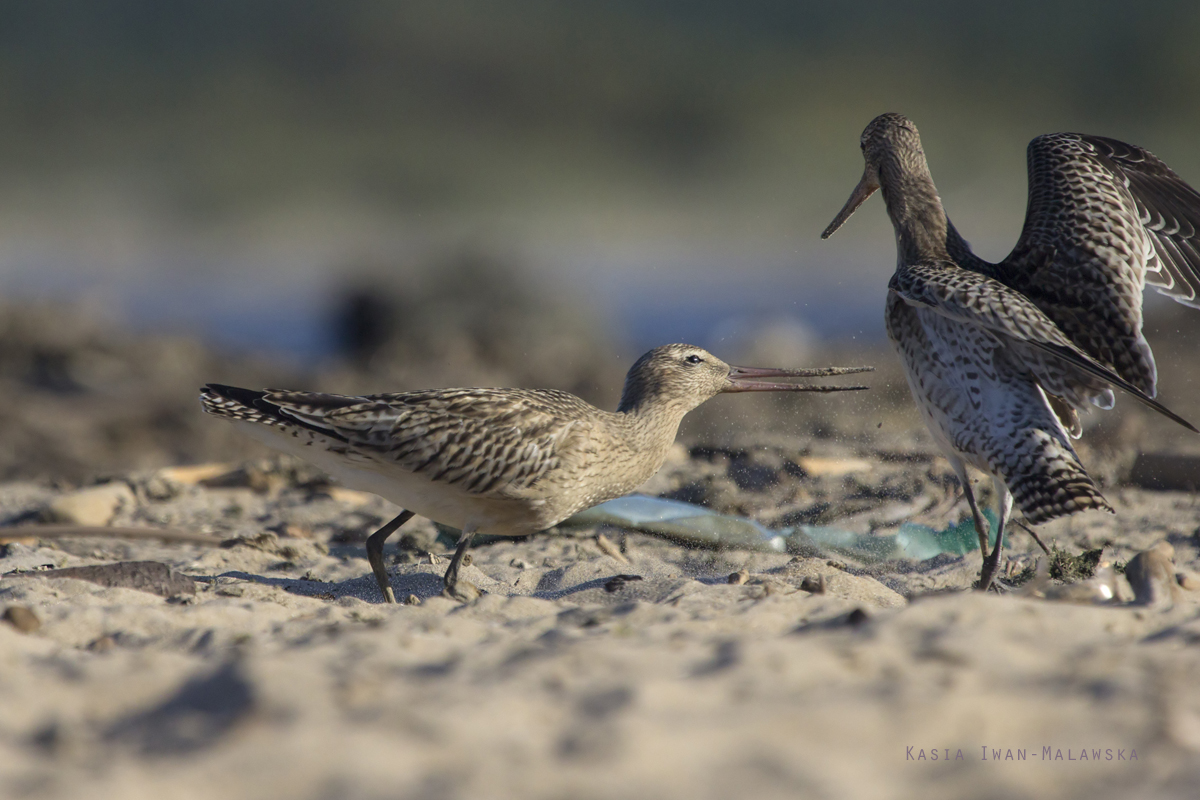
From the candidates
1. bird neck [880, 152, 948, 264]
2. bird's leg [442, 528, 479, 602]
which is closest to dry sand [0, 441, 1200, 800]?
bird's leg [442, 528, 479, 602]

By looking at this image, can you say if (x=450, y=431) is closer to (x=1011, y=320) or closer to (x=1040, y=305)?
(x=1011, y=320)

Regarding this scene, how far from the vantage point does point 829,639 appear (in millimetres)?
3148

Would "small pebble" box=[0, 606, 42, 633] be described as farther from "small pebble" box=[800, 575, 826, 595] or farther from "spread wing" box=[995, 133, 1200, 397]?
"spread wing" box=[995, 133, 1200, 397]

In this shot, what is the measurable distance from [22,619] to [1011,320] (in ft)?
13.5

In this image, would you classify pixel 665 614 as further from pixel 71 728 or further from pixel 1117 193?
pixel 1117 193

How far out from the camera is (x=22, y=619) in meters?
3.75

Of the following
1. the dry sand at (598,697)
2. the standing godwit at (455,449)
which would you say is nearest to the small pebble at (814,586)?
the dry sand at (598,697)

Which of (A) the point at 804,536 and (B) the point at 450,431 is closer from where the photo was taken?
(B) the point at 450,431

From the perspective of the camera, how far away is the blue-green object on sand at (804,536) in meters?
6.03

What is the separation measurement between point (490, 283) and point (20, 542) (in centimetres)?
1152

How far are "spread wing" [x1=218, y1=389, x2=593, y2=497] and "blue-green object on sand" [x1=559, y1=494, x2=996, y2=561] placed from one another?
1.09 meters

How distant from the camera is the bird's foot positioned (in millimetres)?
4770

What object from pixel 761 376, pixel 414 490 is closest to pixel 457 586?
pixel 414 490

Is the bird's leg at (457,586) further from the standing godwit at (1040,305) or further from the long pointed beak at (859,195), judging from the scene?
the long pointed beak at (859,195)
